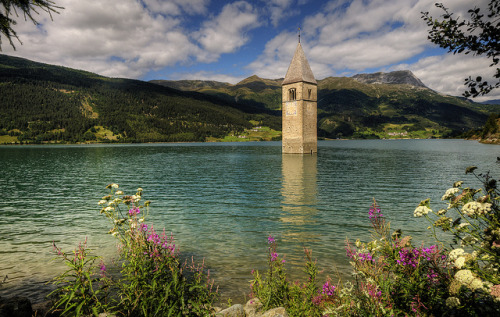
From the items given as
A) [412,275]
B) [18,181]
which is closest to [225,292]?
[412,275]

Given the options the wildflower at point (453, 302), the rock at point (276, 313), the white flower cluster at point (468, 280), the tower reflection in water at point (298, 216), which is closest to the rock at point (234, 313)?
the rock at point (276, 313)

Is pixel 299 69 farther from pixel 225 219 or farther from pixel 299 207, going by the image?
pixel 225 219

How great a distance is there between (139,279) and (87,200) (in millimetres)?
20567

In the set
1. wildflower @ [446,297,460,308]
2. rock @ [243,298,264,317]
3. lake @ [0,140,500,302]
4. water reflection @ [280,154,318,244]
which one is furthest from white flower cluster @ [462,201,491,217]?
water reflection @ [280,154,318,244]

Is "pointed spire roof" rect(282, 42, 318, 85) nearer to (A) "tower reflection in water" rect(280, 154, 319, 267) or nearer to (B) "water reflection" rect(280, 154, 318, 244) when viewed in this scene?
(B) "water reflection" rect(280, 154, 318, 244)

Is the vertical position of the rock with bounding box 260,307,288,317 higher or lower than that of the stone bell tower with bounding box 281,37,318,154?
lower

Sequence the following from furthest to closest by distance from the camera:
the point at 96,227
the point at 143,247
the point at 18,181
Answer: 1. the point at 18,181
2. the point at 96,227
3. the point at 143,247

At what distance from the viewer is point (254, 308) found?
633 centimetres

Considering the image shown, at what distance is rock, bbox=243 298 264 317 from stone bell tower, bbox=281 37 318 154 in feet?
215

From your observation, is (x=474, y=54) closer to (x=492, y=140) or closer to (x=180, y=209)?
(x=180, y=209)

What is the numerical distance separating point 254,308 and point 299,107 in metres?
67.3

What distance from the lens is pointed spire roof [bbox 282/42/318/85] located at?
7144 centimetres

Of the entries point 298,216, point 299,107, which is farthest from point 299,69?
point 298,216

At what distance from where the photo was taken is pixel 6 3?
599 cm
